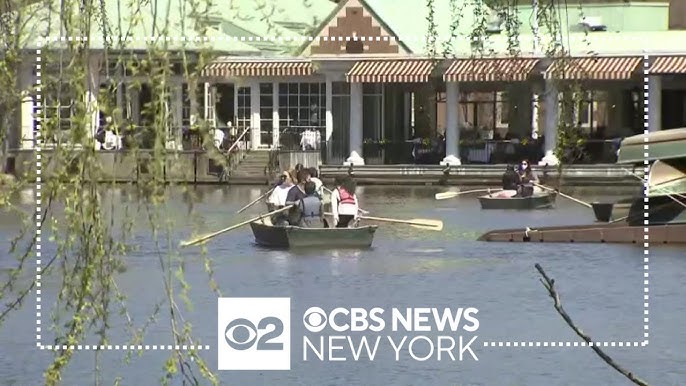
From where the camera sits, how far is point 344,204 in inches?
1091

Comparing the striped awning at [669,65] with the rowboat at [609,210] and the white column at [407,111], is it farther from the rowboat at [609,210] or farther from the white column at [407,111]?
the rowboat at [609,210]

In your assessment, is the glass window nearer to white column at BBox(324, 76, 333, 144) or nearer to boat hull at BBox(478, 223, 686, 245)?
white column at BBox(324, 76, 333, 144)

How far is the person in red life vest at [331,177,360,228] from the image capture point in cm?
2762

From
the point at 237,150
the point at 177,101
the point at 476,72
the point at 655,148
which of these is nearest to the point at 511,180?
the point at 476,72

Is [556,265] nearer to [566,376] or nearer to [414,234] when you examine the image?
[414,234]

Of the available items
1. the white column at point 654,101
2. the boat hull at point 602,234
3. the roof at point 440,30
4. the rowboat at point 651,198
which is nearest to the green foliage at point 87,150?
the rowboat at point 651,198

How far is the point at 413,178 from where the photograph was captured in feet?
154

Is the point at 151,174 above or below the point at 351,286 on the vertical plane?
above

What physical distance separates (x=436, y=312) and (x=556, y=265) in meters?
Answer: 5.29

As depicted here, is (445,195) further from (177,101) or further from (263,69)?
(177,101)

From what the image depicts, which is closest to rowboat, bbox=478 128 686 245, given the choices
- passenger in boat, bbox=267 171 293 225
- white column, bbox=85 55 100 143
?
passenger in boat, bbox=267 171 293 225

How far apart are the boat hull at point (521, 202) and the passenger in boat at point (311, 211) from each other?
35.0 feet

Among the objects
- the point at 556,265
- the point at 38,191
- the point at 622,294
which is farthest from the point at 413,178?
the point at 38,191

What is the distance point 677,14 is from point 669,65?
1070 cm
